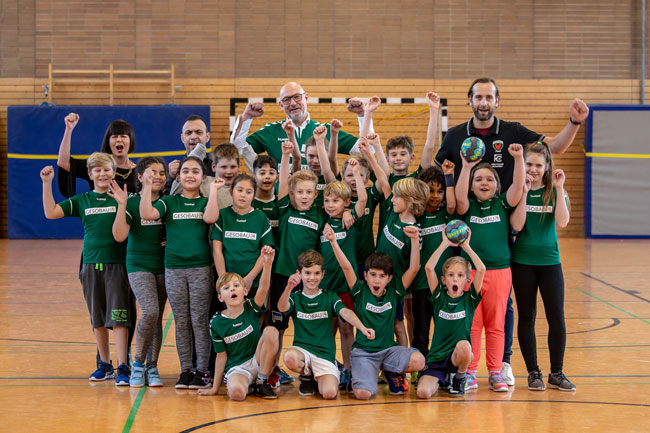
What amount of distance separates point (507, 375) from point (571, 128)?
1807mm

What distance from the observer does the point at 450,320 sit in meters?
4.90

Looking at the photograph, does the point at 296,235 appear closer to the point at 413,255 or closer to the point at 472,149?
the point at 413,255

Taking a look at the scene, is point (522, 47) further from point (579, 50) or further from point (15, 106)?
point (15, 106)

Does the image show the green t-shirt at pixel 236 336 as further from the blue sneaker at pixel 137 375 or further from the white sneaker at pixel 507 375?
the white sneaker at pixel 507 375

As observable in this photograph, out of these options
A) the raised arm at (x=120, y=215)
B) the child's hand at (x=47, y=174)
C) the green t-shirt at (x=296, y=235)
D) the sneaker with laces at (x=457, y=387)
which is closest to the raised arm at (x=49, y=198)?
the child's hand at (x=47, y=174)

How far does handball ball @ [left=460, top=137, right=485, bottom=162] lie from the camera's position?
4898mm

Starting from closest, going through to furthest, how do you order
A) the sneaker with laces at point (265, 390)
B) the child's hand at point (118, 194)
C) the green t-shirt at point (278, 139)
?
the sneaker with laces at point (265, 390) → the child's hand at point (118, 194) → the green t-shirt at point (278, 139)

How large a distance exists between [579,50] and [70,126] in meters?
12.8

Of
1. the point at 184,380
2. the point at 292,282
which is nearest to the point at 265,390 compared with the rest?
the point at 184,380

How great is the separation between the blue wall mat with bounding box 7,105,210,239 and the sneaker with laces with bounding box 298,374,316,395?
10.5 meters

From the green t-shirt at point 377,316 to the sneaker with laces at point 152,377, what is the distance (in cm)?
140

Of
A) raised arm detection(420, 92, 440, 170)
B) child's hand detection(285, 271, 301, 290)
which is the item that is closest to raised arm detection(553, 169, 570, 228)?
raised arm detection(420, 92, 440, 170)

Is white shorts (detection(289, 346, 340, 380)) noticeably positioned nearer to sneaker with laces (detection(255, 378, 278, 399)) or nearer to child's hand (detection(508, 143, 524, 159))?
sneaker with laces (detection(255, 378, 278, 399))

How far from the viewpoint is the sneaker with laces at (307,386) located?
4875 mm
